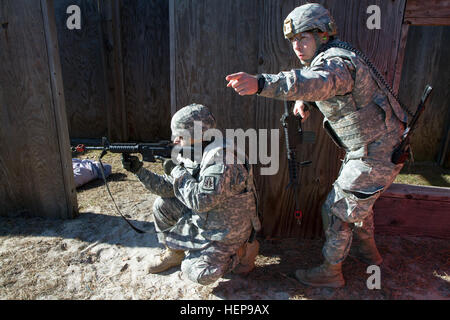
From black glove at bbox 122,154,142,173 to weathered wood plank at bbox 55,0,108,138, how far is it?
4.35 metres

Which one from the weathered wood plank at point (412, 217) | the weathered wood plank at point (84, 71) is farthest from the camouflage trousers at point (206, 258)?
the weathered wood plank at point (84, 71)

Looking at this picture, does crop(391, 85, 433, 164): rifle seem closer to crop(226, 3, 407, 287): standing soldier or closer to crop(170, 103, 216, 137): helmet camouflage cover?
crop(226, 3, 407, 287): standing soldier

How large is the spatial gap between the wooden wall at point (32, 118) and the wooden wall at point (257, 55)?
1.28 metres

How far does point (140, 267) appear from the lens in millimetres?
2865

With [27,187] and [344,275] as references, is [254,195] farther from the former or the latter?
[27,187]

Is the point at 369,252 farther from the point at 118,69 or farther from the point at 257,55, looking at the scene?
the point at 118,69

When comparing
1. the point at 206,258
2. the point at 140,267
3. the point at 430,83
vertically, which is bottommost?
the point at 140,267

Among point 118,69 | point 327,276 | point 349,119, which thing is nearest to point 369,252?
point 327,276

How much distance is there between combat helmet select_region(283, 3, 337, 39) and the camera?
7.24 ft

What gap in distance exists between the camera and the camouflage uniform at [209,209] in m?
2.28

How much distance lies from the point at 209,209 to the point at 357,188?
1.04m

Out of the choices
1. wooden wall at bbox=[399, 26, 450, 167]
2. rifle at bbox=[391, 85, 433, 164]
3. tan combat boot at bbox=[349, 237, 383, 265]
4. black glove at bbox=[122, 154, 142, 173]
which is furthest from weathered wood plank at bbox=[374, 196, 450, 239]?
wooden wall at bbox=[399, 26, 450, 167]

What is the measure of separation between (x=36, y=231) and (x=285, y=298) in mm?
2546

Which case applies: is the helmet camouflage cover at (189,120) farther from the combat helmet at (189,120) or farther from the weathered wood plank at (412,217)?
the weathered wood plank at (412,217)
